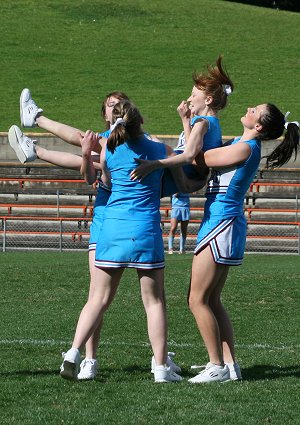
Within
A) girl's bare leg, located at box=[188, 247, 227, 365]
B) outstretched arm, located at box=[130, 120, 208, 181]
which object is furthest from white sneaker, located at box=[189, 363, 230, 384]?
outstretched arm, located at box=[130, 120, 208, 181]

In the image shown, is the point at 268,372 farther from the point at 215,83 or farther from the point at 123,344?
the point at 215,83

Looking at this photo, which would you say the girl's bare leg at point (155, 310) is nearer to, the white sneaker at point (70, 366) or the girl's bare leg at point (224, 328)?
the girl's bare leg at point (224, 328)

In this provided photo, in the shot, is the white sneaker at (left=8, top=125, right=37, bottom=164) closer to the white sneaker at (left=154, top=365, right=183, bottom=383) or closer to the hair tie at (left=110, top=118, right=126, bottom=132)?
the hair tie at (left=110, top=118, right=126, bottom=132)

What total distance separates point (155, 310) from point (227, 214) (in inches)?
32.0

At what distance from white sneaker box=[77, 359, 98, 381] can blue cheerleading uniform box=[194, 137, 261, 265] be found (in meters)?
1.08

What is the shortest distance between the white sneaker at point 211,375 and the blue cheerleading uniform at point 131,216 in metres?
0.78

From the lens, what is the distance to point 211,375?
726 cm

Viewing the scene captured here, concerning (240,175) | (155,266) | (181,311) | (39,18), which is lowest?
(181,311)

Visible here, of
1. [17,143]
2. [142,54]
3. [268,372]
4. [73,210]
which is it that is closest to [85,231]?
[73,210]

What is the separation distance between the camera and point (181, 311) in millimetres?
12062

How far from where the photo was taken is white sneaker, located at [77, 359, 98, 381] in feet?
24.4

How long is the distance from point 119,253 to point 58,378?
992 mm

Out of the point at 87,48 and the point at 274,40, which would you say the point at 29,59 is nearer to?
the point at 87,48

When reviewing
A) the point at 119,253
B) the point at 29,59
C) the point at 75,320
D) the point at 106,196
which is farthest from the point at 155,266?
the point at 29,59
